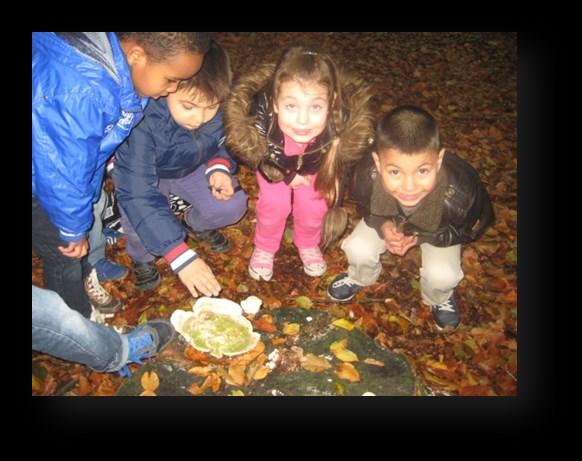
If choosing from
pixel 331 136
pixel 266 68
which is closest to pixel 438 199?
pixel 331 136

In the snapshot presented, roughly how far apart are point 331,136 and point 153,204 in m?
0.90

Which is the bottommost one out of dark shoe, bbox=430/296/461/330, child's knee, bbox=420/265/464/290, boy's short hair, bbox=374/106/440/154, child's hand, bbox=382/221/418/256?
dark shoe, bbox=430/296/461/330

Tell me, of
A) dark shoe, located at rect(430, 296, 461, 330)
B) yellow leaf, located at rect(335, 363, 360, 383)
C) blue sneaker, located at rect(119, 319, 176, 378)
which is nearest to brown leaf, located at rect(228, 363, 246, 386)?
blue sneaker, located at rect(119, 319, 176, 378)

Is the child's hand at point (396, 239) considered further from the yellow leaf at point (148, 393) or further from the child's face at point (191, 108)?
the yellow leaf at point (148, 393)

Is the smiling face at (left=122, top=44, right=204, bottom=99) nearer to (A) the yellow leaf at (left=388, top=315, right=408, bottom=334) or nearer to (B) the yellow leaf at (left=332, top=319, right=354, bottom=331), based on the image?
(B) the yellow leaf at (left=332, top=319, right=354, bottom=331)

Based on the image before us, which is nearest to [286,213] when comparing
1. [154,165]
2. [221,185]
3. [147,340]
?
[221,185]

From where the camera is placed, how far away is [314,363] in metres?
2.27

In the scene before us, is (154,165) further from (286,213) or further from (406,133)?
(406,133)

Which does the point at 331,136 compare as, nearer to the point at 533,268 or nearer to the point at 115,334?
the point at 533,268

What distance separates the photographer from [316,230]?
99.8 inches

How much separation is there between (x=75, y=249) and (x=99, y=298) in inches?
18.8

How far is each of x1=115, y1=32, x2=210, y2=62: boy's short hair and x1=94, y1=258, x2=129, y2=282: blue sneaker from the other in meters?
1.16

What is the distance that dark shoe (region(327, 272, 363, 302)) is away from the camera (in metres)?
2.49

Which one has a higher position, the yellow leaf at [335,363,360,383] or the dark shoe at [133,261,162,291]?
the dark shoe at [133,261,162,291]
